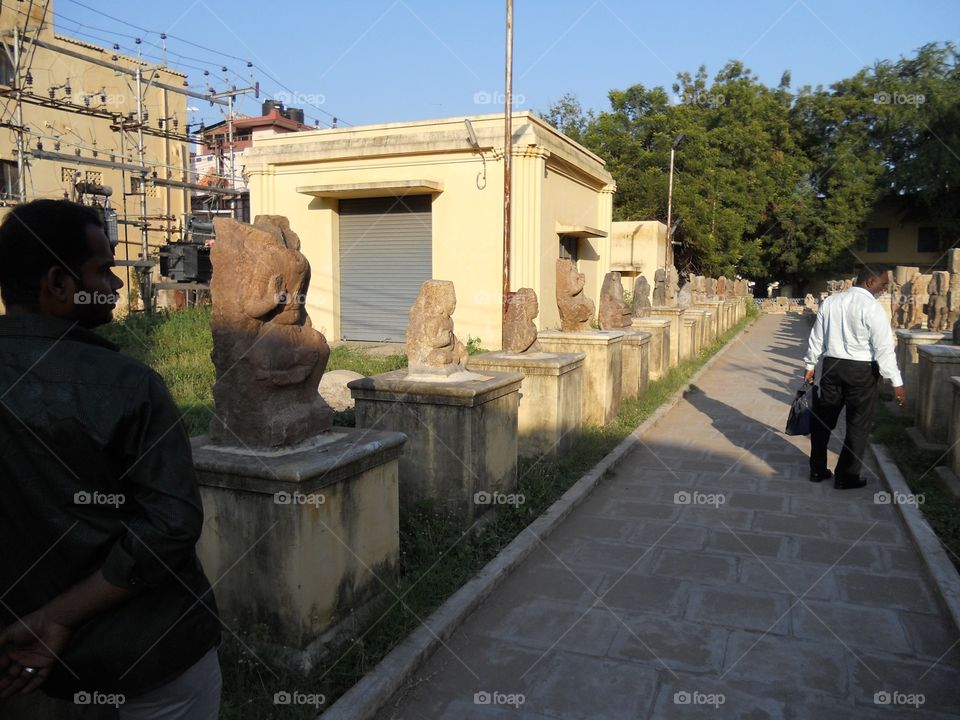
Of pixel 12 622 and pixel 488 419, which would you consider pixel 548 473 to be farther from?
pixel 12 622

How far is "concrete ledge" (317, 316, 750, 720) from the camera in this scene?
3279mm

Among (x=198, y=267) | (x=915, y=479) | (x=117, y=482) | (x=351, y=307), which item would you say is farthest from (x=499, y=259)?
(x=117, y=482)

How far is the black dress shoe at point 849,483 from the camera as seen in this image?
6.66 meters

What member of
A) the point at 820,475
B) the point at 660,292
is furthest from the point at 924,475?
the point at 660,292

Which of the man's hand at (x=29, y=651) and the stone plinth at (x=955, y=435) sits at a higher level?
the man's hand at (x=29, y=651)

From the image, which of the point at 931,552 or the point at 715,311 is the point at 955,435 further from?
the point at 715,311

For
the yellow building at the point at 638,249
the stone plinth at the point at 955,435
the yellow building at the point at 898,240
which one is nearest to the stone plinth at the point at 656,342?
the stone plinth at the point at 955,435

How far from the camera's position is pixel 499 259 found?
14.5m

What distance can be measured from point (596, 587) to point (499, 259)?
34.3ft

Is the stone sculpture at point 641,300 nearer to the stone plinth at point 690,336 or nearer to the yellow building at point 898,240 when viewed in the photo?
the stone plinth at point 690,336

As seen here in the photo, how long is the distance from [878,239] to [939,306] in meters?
34.1

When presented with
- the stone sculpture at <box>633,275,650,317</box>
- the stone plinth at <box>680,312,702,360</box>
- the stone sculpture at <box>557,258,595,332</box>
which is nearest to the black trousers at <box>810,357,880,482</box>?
the stone sculpture at <box>557,258,595,332</box>

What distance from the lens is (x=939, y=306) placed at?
1127 centimetres

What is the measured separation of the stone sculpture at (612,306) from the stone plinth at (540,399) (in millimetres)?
3394
